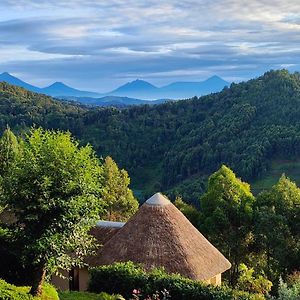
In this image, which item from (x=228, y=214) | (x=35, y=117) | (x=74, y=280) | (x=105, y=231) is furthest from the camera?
(x=35, y=117)

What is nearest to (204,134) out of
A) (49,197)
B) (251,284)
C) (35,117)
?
(35,117)

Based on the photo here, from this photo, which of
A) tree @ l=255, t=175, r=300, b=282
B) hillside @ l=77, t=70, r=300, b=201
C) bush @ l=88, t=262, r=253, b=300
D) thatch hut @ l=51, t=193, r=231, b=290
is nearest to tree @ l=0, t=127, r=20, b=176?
thatch hut @ l=51, t=193, r=231, b=290

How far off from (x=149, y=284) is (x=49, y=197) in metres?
6.19

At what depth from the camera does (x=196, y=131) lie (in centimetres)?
16812

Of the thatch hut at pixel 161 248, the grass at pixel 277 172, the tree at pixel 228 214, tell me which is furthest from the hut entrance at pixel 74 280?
the grass at pixel 277 172

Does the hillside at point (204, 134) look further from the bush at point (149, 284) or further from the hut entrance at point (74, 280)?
the bush at point (149, 284)

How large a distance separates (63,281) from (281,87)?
14846 centimetres

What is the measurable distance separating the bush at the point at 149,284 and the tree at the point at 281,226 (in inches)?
615

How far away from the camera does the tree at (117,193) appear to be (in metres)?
46.6

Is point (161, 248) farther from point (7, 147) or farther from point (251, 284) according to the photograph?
point (7, 147)

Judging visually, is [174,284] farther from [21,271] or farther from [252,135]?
[252,135]

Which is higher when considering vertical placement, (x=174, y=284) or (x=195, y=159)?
(x=174, y=284)

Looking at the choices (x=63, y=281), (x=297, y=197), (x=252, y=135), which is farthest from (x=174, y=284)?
(x=252, y=135)

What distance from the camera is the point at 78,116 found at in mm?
193500
